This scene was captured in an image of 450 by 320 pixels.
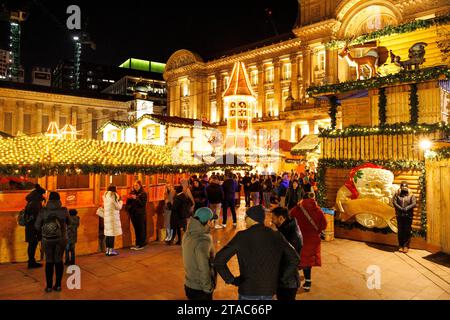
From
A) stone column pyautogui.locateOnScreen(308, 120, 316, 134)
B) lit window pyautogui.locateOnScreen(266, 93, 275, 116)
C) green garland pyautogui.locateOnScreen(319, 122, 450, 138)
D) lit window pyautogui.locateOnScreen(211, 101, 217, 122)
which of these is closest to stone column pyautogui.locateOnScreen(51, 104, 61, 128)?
lit window pyautogui.locateOnScreen(211, 101, 217, 122)

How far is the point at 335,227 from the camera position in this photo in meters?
11.3

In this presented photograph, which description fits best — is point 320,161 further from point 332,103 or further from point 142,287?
point 142,287

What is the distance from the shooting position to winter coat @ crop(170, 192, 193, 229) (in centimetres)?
956

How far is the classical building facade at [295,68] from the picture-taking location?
33219 mm

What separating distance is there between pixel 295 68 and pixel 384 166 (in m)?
35.4

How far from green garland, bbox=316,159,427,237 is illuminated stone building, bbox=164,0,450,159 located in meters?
14.4

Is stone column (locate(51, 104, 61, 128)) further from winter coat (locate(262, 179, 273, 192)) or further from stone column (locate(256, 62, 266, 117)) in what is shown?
winter coat (locate(262, 179, 273, 192))

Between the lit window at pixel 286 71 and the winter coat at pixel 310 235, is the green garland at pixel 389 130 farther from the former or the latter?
the lit window at pixel 286 71

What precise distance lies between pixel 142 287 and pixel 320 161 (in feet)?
26.8

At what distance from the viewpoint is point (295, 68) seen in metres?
44.2

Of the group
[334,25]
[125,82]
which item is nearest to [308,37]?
[334,25]

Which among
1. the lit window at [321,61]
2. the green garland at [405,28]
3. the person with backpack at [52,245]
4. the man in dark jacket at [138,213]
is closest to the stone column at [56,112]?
the lit window at [321,61]

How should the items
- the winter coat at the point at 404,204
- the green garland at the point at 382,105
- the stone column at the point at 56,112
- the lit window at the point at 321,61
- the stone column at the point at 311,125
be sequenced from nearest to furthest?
the winter coat at the point at 404,204, the green garland at the point at 382,105, the stone column at the point at 311,125, the lit window at the point at 321,61, the stone column at the point at 56,112

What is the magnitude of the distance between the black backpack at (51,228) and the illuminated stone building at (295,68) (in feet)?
73.9
